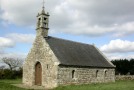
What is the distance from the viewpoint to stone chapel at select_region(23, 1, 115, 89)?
29.3m

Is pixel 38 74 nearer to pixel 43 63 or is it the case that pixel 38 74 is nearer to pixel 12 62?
pixel 43 63

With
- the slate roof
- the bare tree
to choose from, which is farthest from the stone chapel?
the bare tree

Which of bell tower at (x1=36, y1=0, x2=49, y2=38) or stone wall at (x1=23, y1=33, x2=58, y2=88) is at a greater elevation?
bell tower at (x1=36, y1=0, x2=49, y2=38)

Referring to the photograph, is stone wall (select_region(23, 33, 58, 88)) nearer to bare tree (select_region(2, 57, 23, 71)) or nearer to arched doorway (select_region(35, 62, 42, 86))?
arched doorway (select_region(35, 62, 42, 86))

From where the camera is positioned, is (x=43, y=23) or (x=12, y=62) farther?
(x=12, y=62)

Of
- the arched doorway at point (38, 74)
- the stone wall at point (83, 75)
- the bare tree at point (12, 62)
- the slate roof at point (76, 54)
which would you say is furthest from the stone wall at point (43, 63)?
the bare tree at point (12, 62)

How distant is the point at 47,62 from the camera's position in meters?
30.2

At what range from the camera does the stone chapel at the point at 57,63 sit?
29.3m

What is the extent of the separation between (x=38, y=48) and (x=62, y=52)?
3.41 metres

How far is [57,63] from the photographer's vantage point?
93.5ft

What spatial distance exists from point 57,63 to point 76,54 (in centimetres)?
583

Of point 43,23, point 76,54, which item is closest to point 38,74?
point 76,54

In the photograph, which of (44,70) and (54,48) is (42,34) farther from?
(44,70)

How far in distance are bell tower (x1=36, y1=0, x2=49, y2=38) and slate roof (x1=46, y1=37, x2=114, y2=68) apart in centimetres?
108
